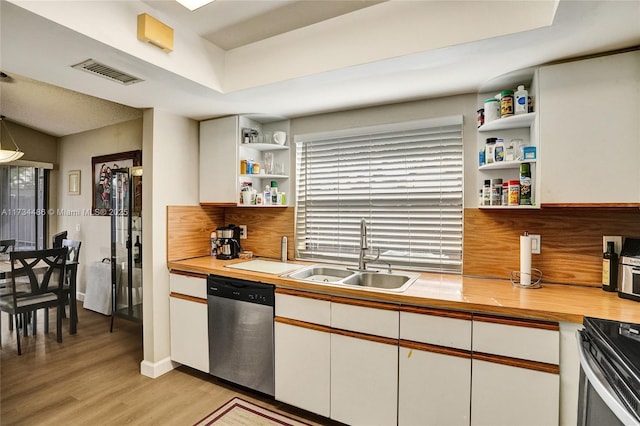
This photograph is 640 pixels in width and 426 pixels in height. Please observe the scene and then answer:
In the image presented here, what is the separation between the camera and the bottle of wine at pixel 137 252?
3.56 metres

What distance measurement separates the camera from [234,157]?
2.85 meters

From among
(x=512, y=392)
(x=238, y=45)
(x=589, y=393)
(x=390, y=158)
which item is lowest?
(x=512, y=392)

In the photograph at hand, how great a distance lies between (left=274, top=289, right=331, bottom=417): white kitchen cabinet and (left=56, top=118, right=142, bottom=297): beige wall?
2.49m

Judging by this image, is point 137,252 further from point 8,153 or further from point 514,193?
point 514,193

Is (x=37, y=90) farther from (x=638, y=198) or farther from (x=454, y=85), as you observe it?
(x=638, y=198)

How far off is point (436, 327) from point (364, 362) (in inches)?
19.3

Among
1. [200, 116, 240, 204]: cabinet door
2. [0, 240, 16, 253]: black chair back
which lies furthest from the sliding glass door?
[200, 116, 240, 204]: cabinet door

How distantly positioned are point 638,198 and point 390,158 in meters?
1.48

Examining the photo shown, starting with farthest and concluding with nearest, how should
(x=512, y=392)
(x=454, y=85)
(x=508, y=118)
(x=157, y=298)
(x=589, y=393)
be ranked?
(x=157, y=298) → (x=454, y=85) → (x=508, y=118) → (x=512, y=392) → (x=589, y=393)

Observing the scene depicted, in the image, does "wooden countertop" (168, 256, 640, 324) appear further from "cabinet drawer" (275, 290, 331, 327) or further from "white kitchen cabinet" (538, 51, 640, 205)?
"white kitchen cabinet" (538, 51, 640, 205)

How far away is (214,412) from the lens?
2182 mm

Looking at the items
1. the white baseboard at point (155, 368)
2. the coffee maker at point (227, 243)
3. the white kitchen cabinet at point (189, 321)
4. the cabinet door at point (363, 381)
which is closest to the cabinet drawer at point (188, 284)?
the white kitchen cabinet at point (189, 321)

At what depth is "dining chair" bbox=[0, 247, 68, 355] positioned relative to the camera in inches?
111

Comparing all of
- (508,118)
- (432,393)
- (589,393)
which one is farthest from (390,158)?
(589,393)
